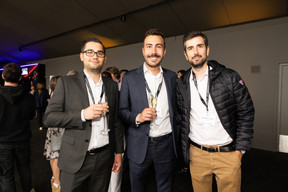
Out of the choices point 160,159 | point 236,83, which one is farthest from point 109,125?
point 236,83

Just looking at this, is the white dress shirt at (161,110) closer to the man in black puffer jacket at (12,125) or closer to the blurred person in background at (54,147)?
the blurred person in background at (54,147)

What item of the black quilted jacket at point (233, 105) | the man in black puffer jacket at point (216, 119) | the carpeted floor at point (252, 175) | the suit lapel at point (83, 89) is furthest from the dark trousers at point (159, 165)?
the carpeted floor at point (252, 175)

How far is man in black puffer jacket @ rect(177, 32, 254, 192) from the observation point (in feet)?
4.78

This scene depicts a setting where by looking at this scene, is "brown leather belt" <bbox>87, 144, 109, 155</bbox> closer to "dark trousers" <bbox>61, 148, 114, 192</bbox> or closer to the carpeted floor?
"dark trousers" <bbox>61, 148, 114, 192</bbox>

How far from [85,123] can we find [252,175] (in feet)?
11.0

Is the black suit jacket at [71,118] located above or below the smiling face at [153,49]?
below

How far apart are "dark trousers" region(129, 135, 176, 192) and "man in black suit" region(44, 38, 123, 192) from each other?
0.30 m

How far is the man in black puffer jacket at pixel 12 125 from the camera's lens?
182 centimetres

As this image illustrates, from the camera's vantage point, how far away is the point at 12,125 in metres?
1.88

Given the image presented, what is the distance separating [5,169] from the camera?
1841 mm

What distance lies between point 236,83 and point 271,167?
10.5ft

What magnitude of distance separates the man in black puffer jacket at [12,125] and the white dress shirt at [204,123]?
1965mm

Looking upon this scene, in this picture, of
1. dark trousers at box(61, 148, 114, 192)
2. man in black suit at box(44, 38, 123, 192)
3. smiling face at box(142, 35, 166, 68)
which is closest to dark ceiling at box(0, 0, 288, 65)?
smiling face at box(142, 35, 166, 68)

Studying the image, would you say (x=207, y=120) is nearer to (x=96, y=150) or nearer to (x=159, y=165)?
(x=159, y=165)
